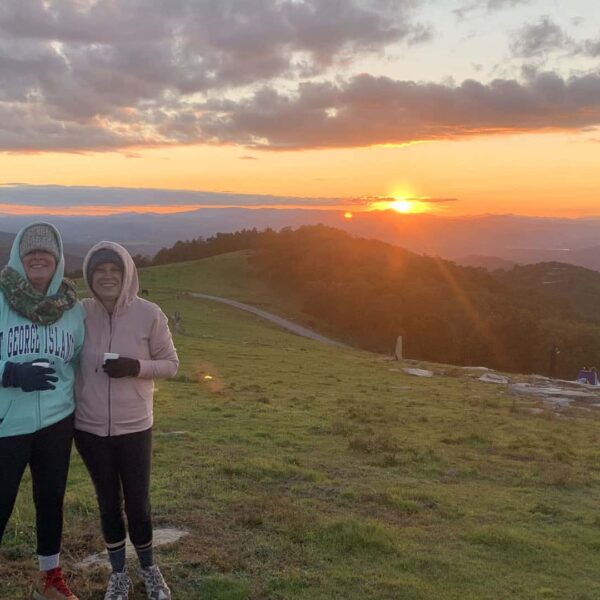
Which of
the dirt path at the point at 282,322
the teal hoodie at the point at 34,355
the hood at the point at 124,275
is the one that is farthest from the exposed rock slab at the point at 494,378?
the dirt path at the point at 282,322

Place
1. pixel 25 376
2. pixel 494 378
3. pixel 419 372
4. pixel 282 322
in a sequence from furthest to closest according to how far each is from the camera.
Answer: pixel 282 322 < pixel 419 372 < pixel 494 378 < pixel 25 376

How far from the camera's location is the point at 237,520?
21.7 ft


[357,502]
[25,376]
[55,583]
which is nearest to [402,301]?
[357,502]

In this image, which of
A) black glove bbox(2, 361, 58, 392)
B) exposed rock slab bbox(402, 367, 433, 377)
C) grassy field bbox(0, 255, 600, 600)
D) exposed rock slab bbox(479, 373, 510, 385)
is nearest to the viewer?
black glove bbox(2, 361, 58, 392)

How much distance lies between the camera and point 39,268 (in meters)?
4.28

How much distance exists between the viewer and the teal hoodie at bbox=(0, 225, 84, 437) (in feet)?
13.5

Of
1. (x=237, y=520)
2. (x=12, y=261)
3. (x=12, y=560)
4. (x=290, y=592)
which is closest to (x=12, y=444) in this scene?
(x=12, y=261)

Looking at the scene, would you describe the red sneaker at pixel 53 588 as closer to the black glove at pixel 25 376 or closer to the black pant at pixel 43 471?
the black pant at pixel 43 471

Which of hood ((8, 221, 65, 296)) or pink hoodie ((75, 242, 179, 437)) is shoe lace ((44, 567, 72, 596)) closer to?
pink hoodie ((75, 242, 179, 437))

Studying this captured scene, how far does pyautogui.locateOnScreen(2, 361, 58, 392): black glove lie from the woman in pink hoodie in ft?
1.19

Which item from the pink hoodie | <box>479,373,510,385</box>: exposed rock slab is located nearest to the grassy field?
the pink hoodie

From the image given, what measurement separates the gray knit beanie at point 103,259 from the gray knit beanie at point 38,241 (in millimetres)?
246

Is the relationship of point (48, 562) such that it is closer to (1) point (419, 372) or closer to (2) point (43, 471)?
(2) point (43, 471)

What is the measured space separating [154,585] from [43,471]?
1.28 m
